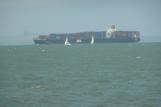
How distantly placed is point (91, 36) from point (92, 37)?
1.01 m

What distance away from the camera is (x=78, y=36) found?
130 meters

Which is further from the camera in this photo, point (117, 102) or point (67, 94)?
point (67, 94)

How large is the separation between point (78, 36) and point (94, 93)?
10445 cm

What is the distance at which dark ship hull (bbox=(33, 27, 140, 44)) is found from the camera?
125 meters

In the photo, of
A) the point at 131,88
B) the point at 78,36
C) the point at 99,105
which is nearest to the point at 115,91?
the point at 131,88

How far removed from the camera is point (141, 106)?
22203 millimetres

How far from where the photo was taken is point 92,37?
415ft

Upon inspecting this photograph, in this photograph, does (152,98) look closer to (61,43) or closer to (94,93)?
(94,93)

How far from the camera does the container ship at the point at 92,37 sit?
411 ft

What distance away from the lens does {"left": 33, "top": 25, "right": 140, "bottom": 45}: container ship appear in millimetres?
125125

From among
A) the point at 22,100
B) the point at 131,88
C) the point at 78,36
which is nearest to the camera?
the point at 22,100

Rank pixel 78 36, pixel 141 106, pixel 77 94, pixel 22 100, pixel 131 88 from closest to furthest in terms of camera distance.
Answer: pixel 141 106
pixel 22 100
pixel 77 94
pixel 131 88
pixel 78 36

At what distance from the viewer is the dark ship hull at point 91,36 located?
409ft

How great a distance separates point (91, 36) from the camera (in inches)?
5020
